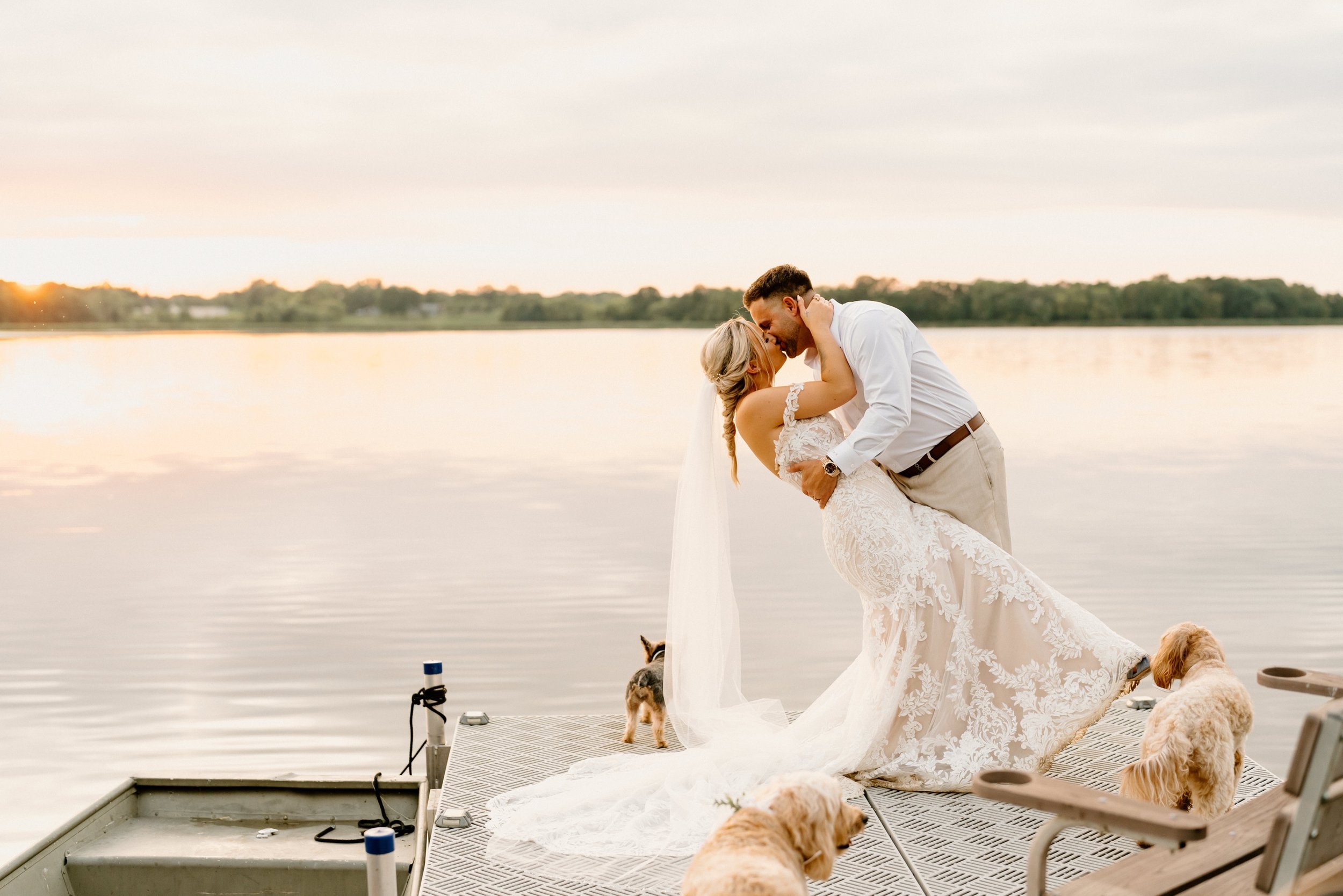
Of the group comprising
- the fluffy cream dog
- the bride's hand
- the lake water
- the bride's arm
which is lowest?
the lake water

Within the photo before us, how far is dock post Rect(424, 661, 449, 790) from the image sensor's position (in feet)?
18.0

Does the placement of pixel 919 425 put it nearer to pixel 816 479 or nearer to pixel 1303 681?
pixel 816 479

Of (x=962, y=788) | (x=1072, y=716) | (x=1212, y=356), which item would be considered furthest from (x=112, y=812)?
(x=1212, y=356)

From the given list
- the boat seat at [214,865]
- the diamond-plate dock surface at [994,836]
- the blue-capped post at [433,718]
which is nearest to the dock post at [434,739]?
the blue-capped post at [433,718]

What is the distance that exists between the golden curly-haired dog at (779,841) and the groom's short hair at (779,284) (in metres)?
2.39

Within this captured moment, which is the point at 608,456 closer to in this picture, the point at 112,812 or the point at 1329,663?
the point at 1329,663

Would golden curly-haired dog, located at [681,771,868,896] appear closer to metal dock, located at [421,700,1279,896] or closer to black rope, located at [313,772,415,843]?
metal dock, located at [421,700,1279,896]

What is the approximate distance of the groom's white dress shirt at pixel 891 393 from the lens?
4.67m

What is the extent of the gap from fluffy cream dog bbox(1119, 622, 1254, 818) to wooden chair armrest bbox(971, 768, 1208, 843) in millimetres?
880

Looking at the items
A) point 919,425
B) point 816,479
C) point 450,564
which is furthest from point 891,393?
point 450,564

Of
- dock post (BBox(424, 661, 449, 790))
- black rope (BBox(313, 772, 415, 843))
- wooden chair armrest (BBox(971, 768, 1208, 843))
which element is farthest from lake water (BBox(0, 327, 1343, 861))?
wooden chair armrest (BBox(971, 768, 1208, 843))

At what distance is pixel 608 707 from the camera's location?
897 cm

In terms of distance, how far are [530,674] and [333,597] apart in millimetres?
3892

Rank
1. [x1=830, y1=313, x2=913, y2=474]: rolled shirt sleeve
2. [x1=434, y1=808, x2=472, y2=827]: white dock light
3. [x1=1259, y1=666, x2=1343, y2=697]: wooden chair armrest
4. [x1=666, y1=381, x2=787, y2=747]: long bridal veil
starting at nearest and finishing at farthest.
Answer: [x1=1259, y1=666, x2=1343, y2=697]: wooden chair armrest, [x1=434, y1=808, x2=472, y2=827]: white dock light, [x1=830, y1=313, x2=913, y2=474]: rolled shirt sleeve, [x1=666, y1=381, x2=787, y2=747]: long bridal veil
